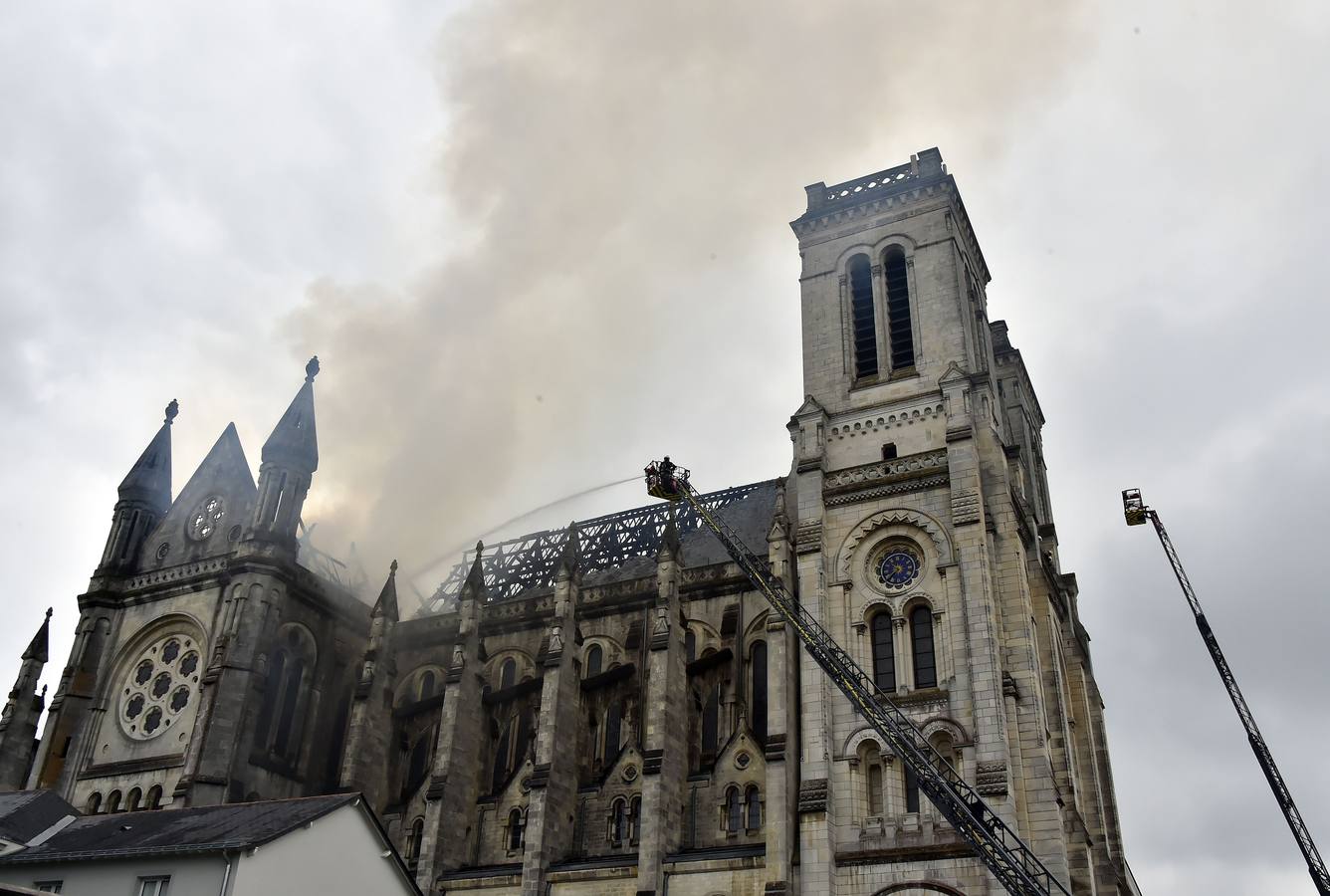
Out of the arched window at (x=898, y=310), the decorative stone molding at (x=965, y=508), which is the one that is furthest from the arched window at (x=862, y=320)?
the decorative stone molding at (x=965, y=508)

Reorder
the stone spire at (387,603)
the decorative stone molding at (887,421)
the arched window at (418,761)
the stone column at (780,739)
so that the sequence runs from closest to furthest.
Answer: the stone column at (780,739) → the decorative stone molding at (887,421) → the arched window at (418,761) → the stone spire at (387,603)

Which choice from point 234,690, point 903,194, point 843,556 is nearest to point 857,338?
point 903,194

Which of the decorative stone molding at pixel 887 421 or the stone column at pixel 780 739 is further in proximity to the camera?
the decorative stone molding at pixel 887 421

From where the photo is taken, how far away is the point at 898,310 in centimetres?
4600

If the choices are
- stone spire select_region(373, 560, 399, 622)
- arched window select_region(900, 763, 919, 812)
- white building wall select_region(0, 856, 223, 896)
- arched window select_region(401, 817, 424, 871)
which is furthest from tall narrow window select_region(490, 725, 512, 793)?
white building wall select_region(0, 856, 223, 896)

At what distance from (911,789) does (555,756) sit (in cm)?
1416

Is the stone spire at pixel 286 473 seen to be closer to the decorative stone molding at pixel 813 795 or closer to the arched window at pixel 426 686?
the arched window at pixel 426 686

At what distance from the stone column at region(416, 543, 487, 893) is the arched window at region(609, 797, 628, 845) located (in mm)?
6269

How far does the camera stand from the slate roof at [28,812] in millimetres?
34438

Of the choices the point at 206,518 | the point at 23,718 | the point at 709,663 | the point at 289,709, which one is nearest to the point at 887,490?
the point at 709,663

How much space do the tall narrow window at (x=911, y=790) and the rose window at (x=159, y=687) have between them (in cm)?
2989

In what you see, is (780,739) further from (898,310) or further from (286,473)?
(286,473)

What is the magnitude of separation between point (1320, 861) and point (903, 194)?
35.4 meters

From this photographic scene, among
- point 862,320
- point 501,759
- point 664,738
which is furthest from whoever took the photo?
point 501,759
